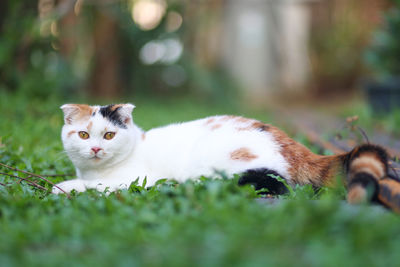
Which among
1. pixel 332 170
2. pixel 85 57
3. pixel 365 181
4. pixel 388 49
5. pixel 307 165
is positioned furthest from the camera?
pixel 85 57

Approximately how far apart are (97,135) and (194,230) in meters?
1.37

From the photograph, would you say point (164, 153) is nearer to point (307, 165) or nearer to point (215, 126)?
point (215, 126)

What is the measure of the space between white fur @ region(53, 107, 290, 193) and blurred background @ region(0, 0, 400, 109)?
14.2 ft

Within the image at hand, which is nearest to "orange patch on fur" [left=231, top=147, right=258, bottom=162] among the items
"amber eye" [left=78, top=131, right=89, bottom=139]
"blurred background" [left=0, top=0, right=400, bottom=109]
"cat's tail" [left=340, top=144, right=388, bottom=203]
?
"cat's tail" [left=340, top=144, right=388, bottom=203]

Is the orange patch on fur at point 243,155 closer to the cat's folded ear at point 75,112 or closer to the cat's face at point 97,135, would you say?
the cat's face at point 97,135

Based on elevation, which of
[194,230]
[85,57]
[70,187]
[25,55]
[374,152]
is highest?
[25,55]

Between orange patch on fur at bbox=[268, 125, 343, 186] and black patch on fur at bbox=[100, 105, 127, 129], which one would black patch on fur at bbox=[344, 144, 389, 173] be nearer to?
orange patch on fur at bbox=[268, 125, 343, 186]

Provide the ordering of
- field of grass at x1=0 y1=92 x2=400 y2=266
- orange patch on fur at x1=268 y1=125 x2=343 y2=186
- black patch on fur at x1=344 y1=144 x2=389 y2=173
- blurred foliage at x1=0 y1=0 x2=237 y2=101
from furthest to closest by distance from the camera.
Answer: blurred foliage at x1=0 y1=0 x2=237 y2=101 < orange patch on fur at x1=268 y1=125 x2=343 y2=186 < black patch on fur at x1=344 y1=144 x2=389 y2=173 < field of grass at x1=0 y1=92 x2=400 y2=266

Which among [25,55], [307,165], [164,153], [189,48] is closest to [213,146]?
[164,153]

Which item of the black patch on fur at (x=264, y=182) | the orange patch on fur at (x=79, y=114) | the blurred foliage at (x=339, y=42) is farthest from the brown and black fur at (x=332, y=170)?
the blurred foliage at (x=339, y=42)

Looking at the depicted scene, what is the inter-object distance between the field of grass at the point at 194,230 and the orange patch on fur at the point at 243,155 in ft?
0.80

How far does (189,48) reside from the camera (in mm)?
11883

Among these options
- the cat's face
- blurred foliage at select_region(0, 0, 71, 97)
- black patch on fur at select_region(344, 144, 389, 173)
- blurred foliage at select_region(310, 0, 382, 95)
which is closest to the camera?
black patch on fur at select_region(344, 144, 389, 173)

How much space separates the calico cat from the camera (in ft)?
9.12
